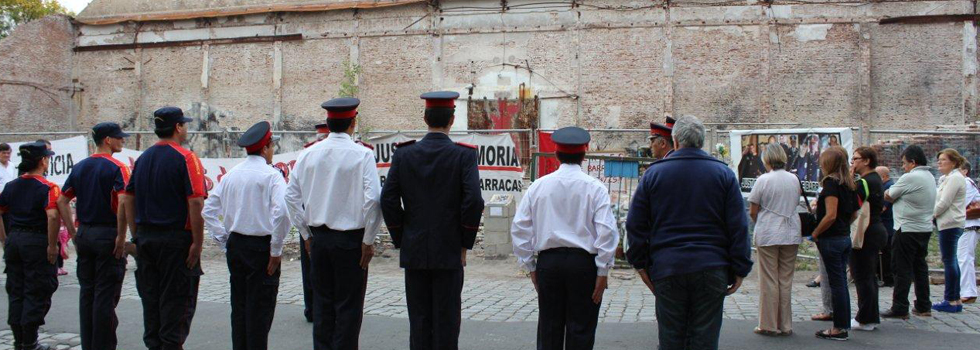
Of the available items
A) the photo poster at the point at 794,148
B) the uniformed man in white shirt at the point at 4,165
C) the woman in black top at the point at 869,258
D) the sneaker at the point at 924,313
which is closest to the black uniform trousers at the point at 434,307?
the woman in black top at the point at 869,258

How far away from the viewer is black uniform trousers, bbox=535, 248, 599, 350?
195 inches

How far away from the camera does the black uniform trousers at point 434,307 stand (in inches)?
204

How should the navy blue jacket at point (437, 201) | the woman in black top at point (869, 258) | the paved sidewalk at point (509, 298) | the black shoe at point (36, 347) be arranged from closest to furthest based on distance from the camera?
the navy blue jacket at point (437, 201), the black shoe at point (36, 347), the woman in black top at point (869, 258), the paved sidewalk at point (509, 298)

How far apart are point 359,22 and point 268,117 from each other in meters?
5.75

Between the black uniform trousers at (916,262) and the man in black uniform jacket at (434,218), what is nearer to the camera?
the man in black uniform jacket at (434,218)

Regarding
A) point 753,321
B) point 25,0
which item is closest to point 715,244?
point 753,321

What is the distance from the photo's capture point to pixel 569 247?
5.00 m

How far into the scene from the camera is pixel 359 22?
31.0 meters

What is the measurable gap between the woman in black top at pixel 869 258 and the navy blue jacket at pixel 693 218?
329cm

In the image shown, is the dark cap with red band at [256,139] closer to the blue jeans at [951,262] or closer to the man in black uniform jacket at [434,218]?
the man in black uniform jacket at [434,218]

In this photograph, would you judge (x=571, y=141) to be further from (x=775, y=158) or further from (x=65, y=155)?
(x=65, y=155)

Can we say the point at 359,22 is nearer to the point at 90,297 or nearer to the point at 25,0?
the point at 25,0

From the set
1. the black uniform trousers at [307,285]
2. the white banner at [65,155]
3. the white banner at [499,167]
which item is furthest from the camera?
the white banner at [65,155]

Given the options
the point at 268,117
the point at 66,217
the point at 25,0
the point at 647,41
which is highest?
the point at 25,0
